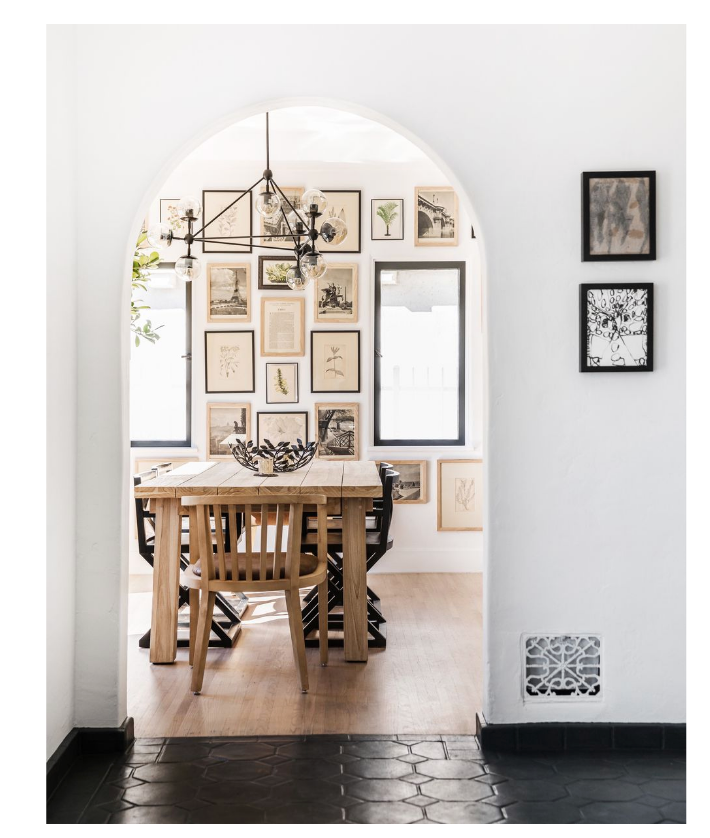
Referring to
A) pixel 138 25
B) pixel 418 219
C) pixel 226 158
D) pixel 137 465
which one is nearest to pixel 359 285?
pixel 418 219

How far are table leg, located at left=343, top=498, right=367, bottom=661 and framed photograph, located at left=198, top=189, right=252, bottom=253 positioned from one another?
2.60m

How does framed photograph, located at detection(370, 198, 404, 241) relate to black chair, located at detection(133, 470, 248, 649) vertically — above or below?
above

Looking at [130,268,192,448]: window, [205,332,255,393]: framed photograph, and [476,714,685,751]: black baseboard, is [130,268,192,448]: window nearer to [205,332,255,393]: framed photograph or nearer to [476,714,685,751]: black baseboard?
[205,332,255,393]: framed photograph

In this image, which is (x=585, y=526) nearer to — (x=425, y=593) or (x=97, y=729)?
(x=97, y=729)

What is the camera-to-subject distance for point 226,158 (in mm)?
5156

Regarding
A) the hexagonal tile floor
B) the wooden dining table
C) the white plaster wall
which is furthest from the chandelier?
the hexagonal tile floor

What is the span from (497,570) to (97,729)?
4.97 feet

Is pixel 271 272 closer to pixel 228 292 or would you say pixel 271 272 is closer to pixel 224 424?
pixel 228 292

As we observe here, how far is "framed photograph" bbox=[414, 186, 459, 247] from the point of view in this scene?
527 cm

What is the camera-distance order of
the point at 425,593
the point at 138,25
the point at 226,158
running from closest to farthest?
1. the point at 138,25
2. the point at 425,593
3. the point at 226,158

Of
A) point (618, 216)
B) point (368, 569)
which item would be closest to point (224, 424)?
point (368, 569)

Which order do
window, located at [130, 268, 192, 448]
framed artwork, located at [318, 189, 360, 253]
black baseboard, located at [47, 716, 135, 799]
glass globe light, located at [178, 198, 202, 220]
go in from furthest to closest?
1. window, located at [130, 268, 192, 448]
2. framed artwork, located at [318, 189, 360, 253]
3. glass globe light, located at [178, 198, 202, 220]
4. black baseboard, located at [47, 716, 135, 799]

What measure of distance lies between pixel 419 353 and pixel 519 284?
2828 mm

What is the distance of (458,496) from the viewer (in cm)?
534
